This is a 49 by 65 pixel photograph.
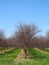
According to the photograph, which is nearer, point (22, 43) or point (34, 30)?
point (22, 43)

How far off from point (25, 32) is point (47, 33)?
173ft

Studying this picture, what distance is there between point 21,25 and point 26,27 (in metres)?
1.90

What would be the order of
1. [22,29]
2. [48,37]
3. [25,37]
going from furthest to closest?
[48,37] → [22,29] → [25,37]

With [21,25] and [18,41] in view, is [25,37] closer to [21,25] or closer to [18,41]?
[18,41]

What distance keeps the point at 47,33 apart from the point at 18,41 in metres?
53.8

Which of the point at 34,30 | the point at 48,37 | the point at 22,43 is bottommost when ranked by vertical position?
the point at 22,43

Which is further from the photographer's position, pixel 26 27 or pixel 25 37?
pixel 26 27

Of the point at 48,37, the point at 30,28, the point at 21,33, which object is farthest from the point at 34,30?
the point at 48,37

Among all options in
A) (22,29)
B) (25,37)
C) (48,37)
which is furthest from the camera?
(48,37)

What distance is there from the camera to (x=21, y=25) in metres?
36.4

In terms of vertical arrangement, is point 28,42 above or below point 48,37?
below

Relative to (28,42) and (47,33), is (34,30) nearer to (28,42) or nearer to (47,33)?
(28,42)

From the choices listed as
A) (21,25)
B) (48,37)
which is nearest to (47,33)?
(48,37)

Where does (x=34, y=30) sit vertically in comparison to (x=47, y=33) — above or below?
below
